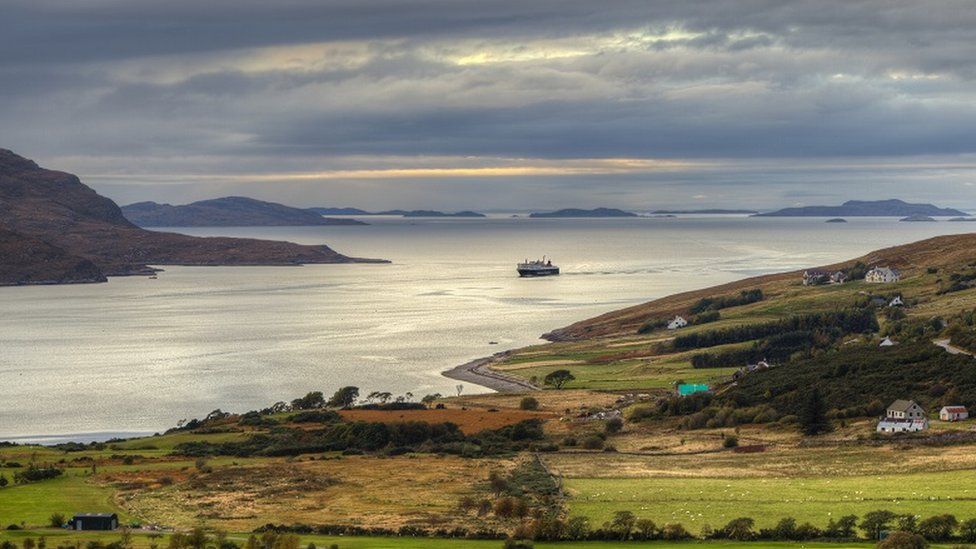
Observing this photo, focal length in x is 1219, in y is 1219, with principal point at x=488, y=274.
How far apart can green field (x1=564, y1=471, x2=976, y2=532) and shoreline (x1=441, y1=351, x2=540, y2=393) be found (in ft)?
150

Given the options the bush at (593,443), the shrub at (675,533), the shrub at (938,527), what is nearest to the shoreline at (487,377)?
the bush at (593,443)

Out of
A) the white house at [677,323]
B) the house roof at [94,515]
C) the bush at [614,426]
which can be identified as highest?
the white house at [677,323]

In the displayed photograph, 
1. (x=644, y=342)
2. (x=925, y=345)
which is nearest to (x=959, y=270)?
(x=644, y=342)

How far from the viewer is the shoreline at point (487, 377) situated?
348 ft

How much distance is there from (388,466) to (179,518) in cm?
1672

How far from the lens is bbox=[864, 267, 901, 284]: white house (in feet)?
489

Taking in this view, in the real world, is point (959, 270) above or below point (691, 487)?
above

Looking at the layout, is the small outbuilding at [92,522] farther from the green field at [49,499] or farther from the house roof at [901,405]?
the house roof at [901,405]

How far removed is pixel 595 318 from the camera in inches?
6191

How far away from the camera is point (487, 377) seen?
113m

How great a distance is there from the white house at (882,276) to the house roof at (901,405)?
77.8 metres

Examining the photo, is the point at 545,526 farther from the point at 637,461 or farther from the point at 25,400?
→ the point at 25,400

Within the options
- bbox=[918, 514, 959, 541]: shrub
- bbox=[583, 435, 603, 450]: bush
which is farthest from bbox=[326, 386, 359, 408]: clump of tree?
bbox=[918, 514, 959, 541]: shrub

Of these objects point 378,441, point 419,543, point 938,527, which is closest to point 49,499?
point 419,543
